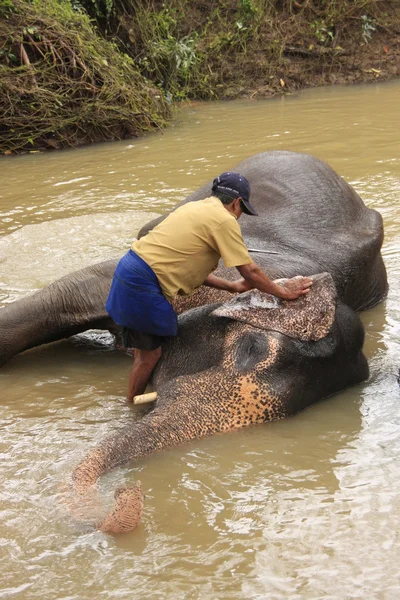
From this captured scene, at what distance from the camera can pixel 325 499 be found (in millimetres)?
3320

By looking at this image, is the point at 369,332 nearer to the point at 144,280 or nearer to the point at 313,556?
the point at 144,280

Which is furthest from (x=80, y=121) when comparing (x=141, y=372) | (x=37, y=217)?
(x=141, y=372)

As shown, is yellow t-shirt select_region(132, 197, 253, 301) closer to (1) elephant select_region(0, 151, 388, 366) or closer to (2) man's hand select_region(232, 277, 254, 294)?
(2) man's hand select_region(232, 277, 254, 294)

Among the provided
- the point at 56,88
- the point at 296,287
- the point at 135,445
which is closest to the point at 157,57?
the point at 56,88

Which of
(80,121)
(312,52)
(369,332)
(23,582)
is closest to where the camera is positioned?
(23,582)

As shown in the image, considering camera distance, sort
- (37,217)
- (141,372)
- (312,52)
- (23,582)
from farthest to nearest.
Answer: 1. (312,52)
2. (37,217)
3. (141,372)
4. (23,582)

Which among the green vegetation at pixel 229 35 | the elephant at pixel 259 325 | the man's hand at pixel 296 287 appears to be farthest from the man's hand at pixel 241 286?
the green vegetation at pixel 229 35

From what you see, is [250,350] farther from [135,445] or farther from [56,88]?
[56,88]

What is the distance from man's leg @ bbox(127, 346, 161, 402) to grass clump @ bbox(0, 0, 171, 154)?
6777 millimetres

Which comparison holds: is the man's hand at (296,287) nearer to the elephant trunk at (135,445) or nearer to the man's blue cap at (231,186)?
the man's blue cap at (231,186)

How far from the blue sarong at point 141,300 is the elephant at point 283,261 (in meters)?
0.60

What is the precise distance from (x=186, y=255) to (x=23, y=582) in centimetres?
170

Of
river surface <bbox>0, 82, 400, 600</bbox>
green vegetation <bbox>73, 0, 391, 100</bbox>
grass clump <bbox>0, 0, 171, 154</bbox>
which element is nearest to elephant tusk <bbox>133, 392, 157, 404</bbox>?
river surface <bbox>0, 82, 400, 600</bbox>

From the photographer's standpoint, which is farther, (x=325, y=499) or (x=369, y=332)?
(x=369, y=332)
